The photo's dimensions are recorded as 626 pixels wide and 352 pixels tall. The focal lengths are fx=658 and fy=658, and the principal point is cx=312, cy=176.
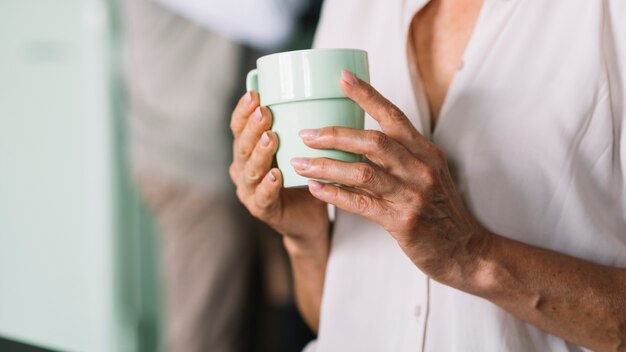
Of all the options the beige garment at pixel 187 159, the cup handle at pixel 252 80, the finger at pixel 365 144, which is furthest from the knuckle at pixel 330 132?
the beige garment at pixel 187 159

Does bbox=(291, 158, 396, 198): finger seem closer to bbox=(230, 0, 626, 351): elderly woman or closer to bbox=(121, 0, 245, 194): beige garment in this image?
bbox=(230, 0, 626, 351): elderly woman

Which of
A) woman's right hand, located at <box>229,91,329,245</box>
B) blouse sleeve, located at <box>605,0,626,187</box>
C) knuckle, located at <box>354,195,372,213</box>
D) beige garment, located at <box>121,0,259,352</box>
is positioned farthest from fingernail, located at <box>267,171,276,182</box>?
beige garment, located at <box>121,0,259,352</box>

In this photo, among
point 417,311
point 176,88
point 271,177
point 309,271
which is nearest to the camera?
point 271,177

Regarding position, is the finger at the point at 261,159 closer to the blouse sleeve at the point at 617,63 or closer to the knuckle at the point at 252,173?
the knuckle at the point at 252,173

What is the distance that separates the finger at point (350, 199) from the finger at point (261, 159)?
7 cm

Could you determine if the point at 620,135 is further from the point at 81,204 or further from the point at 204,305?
the point at 81,204

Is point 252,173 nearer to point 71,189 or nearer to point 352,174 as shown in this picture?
point 352,174

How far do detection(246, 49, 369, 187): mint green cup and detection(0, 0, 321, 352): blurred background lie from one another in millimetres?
1209

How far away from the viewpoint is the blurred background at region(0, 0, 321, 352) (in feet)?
5.93

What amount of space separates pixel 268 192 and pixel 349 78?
0.56 ft

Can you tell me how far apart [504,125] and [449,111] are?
6cm

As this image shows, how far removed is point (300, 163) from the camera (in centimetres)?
61

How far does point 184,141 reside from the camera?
1.83 meters

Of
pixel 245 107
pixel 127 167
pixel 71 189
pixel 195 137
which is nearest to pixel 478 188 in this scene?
pixel 245 107
